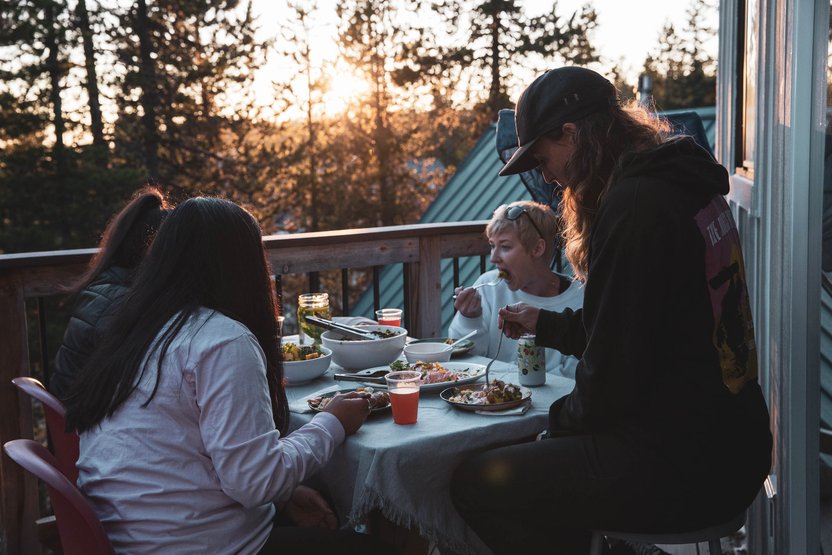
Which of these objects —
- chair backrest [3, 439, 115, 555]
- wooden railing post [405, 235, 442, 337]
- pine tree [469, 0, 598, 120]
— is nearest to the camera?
chair backrest [3, 439, 115, 555]

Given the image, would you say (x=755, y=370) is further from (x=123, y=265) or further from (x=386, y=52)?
(x=386, y=52)

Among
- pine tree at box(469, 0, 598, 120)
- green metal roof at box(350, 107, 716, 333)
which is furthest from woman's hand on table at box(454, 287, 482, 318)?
pine tree at box(469, 0, 598, 120)

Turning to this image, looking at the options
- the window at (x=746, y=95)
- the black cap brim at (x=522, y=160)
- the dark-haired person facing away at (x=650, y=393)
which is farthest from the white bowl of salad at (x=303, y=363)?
the window at (x=746, y=95)

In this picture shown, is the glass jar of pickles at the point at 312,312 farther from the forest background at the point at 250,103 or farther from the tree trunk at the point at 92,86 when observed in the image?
the tree trunk at the point at 92,86

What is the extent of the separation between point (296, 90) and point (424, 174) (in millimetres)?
4045

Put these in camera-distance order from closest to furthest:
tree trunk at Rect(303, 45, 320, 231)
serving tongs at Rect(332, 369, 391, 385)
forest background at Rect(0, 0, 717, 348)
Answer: serving tongs at Rect(332, 369, 391, 385) < forest background at Rect(0, 0, 717, 348) < tree trunk at Rect(303, 45, 320, 231)

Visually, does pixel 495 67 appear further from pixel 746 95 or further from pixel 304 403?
pixel 304 403

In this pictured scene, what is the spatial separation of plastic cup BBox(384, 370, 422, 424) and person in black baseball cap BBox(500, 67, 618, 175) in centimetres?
67

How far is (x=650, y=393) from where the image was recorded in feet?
6.27

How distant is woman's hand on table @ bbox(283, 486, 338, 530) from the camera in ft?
6.80

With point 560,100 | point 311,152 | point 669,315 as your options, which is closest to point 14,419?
point 560,100

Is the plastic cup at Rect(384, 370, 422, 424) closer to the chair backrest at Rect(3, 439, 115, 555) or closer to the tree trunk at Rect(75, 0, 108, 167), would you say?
the chair backrest at Rect(3, 439, 115, 555)

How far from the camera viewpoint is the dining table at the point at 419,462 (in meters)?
1.90

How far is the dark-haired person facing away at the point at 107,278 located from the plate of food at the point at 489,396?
0.96 m
